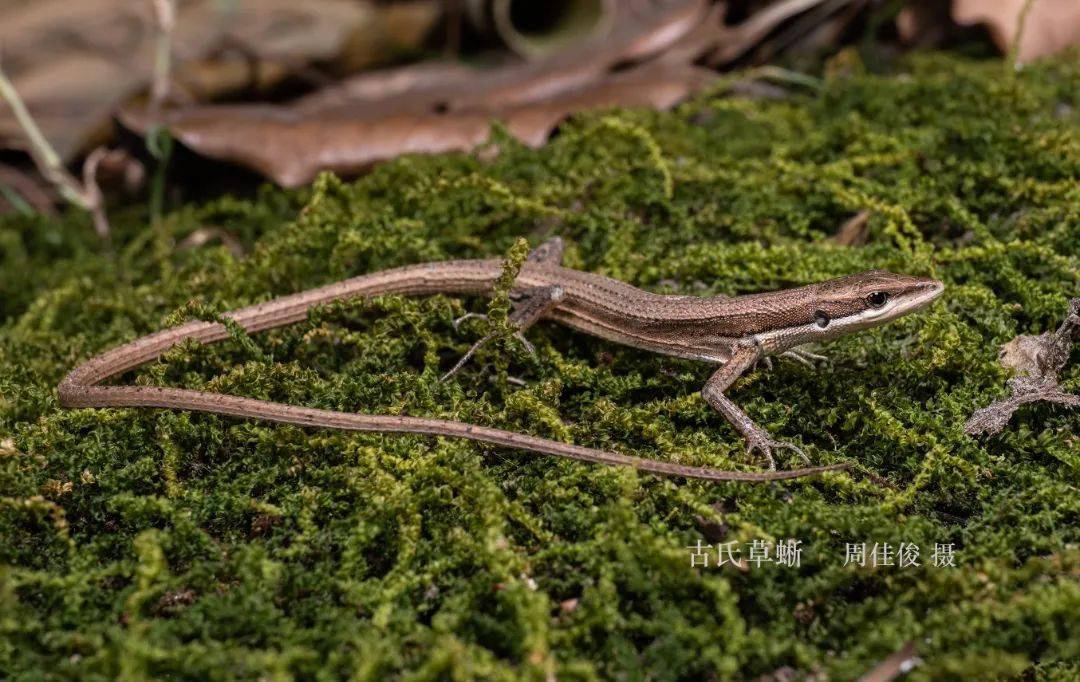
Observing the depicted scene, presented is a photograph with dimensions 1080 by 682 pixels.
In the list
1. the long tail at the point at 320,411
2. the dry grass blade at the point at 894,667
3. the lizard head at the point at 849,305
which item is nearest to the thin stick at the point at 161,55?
the long tail at the point at 320,411

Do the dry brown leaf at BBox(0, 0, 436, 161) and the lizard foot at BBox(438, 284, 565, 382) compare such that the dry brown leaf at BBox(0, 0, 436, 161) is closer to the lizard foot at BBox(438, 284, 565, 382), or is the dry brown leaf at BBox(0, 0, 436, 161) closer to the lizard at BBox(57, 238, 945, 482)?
the lizard at BBox(57, 238, 945, 482)

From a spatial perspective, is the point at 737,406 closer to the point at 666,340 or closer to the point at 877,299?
the point at 666,340

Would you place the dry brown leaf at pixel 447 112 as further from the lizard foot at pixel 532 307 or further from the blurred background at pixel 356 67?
the lizard foot at pixel 532 307

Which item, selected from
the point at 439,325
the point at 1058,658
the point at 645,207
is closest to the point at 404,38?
the point at 645,207

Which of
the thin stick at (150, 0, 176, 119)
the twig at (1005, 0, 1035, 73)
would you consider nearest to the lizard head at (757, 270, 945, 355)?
the twig at (1005, 0, 1035, 73)

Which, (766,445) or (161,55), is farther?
(161,55)

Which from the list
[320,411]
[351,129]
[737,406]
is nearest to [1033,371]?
[737,406]
